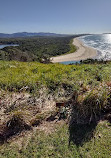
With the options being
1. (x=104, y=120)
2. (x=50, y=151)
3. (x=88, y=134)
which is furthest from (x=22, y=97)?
(x=104, y=120)

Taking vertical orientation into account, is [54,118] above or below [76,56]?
above

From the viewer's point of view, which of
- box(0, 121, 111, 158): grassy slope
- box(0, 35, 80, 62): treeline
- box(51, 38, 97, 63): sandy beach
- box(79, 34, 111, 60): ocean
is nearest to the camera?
box(0, 121, 111, 158): grassy slope

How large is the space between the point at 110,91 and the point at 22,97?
2.17 meters

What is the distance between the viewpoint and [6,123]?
209cm

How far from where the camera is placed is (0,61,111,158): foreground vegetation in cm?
176

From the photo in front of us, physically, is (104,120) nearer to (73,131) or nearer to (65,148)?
(73,131)

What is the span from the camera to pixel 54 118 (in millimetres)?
2342

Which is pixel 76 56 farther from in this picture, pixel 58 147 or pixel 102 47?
pixel 58 147

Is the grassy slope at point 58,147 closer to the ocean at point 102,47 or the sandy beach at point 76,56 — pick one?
the ocean at point 102,47

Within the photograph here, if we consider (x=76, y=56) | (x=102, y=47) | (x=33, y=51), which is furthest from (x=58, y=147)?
(x=102, y=47)

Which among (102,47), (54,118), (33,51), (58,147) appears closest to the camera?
(58,147)

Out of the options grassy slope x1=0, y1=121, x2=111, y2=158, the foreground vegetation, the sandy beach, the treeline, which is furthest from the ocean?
the treeline

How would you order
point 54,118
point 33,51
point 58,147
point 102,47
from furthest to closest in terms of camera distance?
1. point 102,47
2. point 33,51
3. point 54,118
4. point 58,147

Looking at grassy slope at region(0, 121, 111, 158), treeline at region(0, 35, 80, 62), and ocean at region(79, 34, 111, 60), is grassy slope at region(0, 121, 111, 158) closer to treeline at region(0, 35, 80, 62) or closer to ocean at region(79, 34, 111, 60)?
ocean at region(79, 34, 111, 60)
